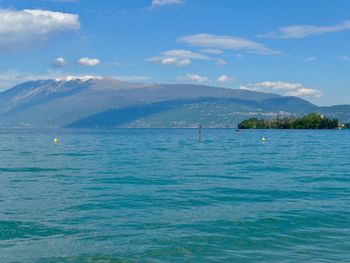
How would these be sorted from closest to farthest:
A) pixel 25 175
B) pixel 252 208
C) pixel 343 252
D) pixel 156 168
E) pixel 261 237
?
pixel 343 252, pixel 261 237, pixel 252 208, pixel 25 175, pixel 156 168

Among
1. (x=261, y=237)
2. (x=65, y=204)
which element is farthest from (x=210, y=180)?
(x=261, y=237)

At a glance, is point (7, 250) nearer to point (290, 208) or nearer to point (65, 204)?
point (65, 204)

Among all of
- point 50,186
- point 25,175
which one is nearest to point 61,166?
point 25,175

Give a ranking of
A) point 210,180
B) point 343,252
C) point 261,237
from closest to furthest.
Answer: point 343,252
point 261,237
point 210,180

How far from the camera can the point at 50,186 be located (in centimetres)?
3788

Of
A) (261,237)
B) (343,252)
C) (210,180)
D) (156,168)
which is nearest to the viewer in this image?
(343,252)

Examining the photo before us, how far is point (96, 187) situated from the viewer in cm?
3719

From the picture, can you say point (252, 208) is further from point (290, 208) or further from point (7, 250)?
point (7, 250)

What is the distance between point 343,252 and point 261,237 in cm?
365

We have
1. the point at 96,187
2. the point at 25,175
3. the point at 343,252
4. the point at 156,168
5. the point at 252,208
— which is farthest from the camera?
the point at 156,168

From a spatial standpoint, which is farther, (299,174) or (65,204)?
(299,174)

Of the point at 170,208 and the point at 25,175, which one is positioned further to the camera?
the point at 25,175

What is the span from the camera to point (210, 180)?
1636 inches

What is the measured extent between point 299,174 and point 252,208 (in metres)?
20.9
